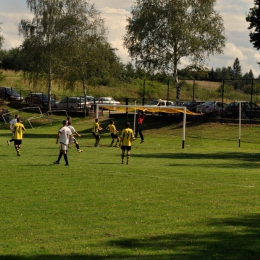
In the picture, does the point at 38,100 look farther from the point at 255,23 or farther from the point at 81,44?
the point at 255,23

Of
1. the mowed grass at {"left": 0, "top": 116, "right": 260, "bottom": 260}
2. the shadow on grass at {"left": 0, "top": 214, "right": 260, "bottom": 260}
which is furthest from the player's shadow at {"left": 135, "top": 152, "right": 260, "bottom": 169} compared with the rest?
the shadow on grass at {"left": 0, "top": 214, "right": 260, "bottom": 260}

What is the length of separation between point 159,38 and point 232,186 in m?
39.7

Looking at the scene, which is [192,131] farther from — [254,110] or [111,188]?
[111,188]

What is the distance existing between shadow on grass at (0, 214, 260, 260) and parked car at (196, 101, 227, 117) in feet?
135

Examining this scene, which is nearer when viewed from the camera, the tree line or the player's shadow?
the player's shadow

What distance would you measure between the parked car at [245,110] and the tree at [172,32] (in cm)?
760

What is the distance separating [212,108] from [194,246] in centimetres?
4432

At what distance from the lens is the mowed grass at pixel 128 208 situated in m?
12.9

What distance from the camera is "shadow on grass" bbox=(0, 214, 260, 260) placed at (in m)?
12.2

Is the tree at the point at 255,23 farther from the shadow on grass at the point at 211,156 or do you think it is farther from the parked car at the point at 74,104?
the parked car at the point at 74,104

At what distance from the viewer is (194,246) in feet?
42.5

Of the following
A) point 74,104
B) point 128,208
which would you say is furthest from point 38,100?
point 128,208

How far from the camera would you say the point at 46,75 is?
69.8m

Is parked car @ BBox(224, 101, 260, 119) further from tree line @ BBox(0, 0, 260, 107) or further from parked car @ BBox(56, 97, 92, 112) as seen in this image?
parked car @ BBox(56, 97, 92, 112)
